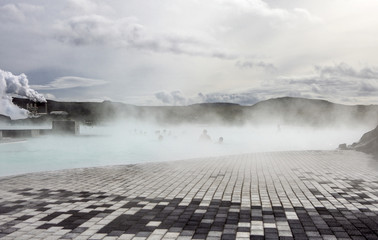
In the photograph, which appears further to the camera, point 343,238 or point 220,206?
point 220,206

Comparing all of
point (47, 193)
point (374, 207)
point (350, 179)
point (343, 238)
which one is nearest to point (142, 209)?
point (47, 193)

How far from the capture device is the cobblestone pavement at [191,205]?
463 centimetres

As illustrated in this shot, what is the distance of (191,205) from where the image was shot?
19.6 ft

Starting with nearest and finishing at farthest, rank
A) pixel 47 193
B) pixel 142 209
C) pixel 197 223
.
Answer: pixel 197 223
pixel 142 209
pixel 47 193

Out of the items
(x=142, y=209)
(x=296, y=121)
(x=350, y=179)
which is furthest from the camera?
(x=296, y=121)

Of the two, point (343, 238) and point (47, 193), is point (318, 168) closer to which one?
point (343, 238)

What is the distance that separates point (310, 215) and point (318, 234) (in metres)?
0.92

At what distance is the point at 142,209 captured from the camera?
19.0ft

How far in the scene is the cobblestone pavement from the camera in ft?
15.2

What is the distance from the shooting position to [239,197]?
261 inches

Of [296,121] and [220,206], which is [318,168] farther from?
[296,121]

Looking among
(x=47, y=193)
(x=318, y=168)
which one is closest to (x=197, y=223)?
(x=47, y=193)

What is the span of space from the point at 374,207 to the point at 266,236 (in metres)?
2.57

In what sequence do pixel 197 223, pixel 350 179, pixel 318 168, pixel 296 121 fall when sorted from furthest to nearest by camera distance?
pixel 296 121, pixel 318 168, pixel 350 179, pixel 197 223
